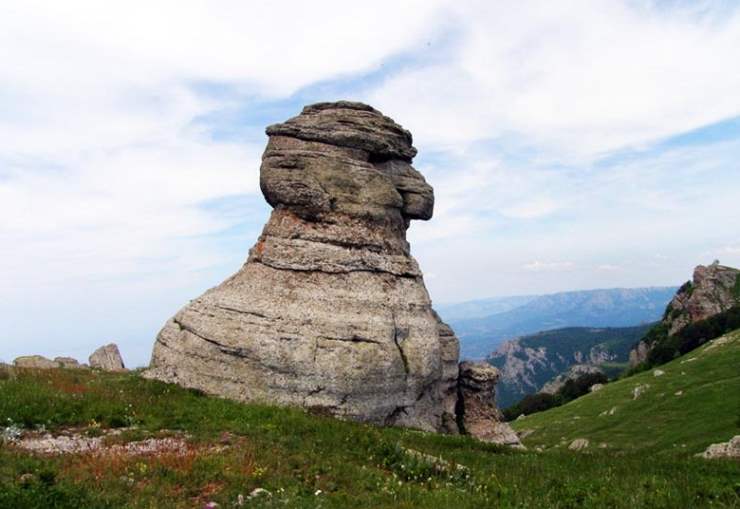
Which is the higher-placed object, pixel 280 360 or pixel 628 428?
pixel 280 360

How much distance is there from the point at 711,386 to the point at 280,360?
58661 mm

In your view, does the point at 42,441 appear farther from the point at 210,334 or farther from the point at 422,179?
the point at 422,179

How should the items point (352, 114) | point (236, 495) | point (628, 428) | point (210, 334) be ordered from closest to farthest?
point (236, 495) < point (210, 334) < point (352, 114) < point (628, 428)

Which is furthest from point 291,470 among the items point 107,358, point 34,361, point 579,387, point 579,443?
point 579,387

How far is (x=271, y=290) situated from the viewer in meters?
32.1

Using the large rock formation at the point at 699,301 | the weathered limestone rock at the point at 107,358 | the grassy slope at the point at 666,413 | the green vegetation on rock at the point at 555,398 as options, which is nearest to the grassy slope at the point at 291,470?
the weathered limestone rock at the point at 107,358

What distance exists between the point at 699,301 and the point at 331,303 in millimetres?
139933

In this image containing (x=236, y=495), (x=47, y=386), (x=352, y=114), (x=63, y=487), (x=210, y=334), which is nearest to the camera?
(x=63, y=487)

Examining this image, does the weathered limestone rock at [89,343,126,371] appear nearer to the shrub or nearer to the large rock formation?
the shrub

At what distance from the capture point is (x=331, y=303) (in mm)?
31484

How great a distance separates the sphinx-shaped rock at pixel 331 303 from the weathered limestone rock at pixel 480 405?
132cm

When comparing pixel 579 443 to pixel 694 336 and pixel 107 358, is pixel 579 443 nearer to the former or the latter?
pixel 107 358

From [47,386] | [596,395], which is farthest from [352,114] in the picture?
[596,395]

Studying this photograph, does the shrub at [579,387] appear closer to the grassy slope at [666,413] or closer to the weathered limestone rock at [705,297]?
the weathered limestone rock at [705,297]
